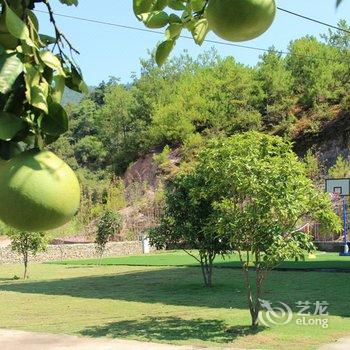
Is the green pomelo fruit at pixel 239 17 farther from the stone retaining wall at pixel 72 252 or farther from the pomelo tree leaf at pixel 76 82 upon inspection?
the stone retaining wall at pixel 72 252

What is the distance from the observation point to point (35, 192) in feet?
2.82

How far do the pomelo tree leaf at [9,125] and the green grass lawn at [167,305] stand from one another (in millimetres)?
5532

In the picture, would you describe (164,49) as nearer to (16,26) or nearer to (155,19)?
(155,19)

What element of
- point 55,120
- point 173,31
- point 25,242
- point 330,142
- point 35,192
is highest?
point 330,142

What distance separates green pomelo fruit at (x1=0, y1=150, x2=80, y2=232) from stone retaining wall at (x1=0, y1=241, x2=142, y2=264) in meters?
20.2

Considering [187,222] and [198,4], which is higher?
[198,4]

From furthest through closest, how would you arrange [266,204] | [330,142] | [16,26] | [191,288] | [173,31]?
[330,142]
[191,288]
[266,204]
[173,31]
[16,26]

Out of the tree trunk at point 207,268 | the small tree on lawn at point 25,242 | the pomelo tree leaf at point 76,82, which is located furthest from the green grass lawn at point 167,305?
the pomelo tree leaf at point 76,82

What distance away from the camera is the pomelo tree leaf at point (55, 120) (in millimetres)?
898

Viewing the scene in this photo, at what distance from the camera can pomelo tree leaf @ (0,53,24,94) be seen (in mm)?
851

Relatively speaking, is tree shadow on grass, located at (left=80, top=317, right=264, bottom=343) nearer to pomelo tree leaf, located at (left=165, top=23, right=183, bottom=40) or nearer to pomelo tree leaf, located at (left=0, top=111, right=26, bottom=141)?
pomelo tree leaf, located at (left=165, top=23, right=183, bottom=40)

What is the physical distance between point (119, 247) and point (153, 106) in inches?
548

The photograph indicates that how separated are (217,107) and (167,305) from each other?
25260mm

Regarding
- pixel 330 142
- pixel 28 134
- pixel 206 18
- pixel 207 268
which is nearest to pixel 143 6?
pixel 206 18
